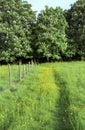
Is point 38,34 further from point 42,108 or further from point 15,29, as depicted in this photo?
point 42,108

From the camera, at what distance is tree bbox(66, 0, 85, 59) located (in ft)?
236

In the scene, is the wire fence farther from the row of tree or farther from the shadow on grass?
the row of tree

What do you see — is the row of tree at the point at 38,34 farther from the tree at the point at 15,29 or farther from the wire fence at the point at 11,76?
the wire fence at the point at 11,76

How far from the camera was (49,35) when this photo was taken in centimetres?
7006

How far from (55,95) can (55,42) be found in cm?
5089

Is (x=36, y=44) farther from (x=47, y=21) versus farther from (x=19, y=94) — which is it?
(x=19, y=94)

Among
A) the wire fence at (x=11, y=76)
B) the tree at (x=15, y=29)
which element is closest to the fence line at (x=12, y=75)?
the wire fence at (x=11, y=76)

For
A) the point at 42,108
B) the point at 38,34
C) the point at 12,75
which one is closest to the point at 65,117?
the point at 42,108

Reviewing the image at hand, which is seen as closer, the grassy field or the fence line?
the grassy field

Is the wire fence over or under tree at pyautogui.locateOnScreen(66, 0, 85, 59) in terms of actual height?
over

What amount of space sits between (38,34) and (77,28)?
884 cm

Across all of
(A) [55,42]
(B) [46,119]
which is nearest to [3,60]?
(A) [55,42]

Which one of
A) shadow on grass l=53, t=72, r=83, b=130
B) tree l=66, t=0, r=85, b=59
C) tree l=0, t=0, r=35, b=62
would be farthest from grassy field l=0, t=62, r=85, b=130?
tree l=66, t=0, r=85, b=59

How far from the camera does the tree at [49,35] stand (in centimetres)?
6919
